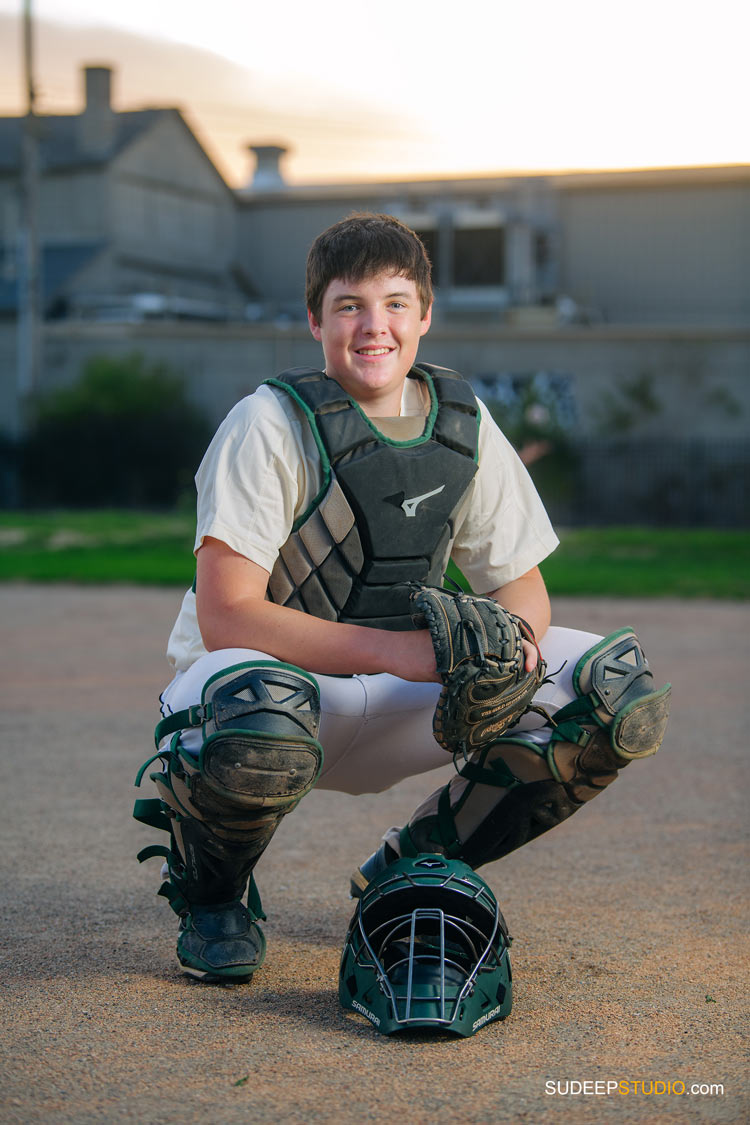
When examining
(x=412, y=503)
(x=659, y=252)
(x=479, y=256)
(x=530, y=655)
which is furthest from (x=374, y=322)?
(x=479, y=256)

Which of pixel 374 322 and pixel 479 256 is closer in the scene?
pixel 374 322

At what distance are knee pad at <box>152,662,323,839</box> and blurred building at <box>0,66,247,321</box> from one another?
29176mm

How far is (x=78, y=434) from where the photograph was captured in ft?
86.4

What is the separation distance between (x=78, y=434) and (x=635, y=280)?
15.5 m

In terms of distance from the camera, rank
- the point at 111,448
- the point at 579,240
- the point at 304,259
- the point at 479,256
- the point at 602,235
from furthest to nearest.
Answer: the point at 479,256 → the point at 579,240 → the point at 602,235 → the point at 304,259 → the point at 111,448

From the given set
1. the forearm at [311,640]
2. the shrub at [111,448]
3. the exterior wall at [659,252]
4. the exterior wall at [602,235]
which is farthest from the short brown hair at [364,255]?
the exterior wall at [659,252]

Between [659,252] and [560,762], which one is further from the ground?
[659,252]

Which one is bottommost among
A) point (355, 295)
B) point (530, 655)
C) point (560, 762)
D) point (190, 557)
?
point (190, 557)

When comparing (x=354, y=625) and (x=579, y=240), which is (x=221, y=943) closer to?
(x=354, y=625)

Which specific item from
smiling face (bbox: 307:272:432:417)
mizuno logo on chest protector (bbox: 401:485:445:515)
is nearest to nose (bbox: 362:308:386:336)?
smiling face (bbox: 307:272:432:417)

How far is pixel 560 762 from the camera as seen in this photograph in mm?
2961

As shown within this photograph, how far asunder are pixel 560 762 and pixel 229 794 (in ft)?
2.53

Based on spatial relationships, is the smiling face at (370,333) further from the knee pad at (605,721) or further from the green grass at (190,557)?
the green grass at (190,557)

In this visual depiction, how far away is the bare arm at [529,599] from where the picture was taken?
3119mm
